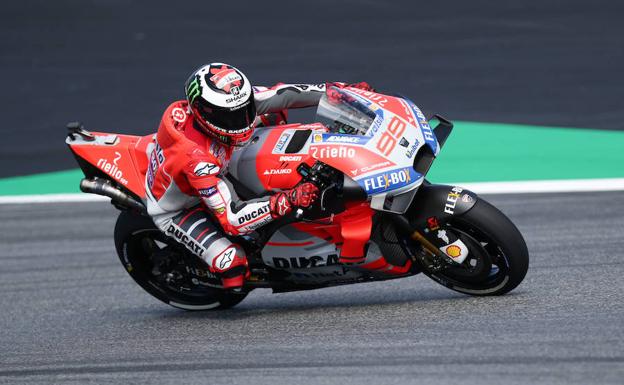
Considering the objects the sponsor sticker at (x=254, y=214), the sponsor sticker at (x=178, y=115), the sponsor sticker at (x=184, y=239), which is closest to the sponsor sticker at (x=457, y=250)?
the sponsor sticker at (x=254, y=214)

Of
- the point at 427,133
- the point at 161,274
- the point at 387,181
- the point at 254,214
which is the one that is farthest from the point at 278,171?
the point at 161,274

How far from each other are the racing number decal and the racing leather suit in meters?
0.69

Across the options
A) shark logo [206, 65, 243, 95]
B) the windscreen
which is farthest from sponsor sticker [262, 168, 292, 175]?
shark logo [206, 65, 243, 95]

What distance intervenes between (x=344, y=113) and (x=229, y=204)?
79 cm

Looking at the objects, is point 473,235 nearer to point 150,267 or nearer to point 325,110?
point 325,110

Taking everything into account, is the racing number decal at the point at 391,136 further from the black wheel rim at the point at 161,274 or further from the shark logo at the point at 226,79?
the black wheel rim at the point at 161,274

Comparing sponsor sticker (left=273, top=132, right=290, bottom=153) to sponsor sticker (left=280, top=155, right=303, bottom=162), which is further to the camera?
sponsor sticker (left=273, top=132, right=290, bottom=153)

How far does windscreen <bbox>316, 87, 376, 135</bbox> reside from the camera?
5.52m

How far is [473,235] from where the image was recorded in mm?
5508

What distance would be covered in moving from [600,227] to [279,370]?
3.53 metres

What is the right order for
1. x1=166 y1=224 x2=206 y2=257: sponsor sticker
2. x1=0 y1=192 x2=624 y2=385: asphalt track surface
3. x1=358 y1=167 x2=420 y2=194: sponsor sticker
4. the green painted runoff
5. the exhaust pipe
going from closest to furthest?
x1=0 y1=192 x2=624 y2=385: asphalt track surface
x1=358 y1=167 x2=420 y2=194: sponsor sticker
x1=166 y1=224 x2=206 y2=257: sponsor sticker
the exhaust pipe
the green painted runoff

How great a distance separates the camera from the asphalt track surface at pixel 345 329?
484cm

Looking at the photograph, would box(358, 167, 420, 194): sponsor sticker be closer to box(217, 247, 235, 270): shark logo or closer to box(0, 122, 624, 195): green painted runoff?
box(217, 247, 235, 270): shark logo

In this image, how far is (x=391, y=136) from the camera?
541 centimetres
